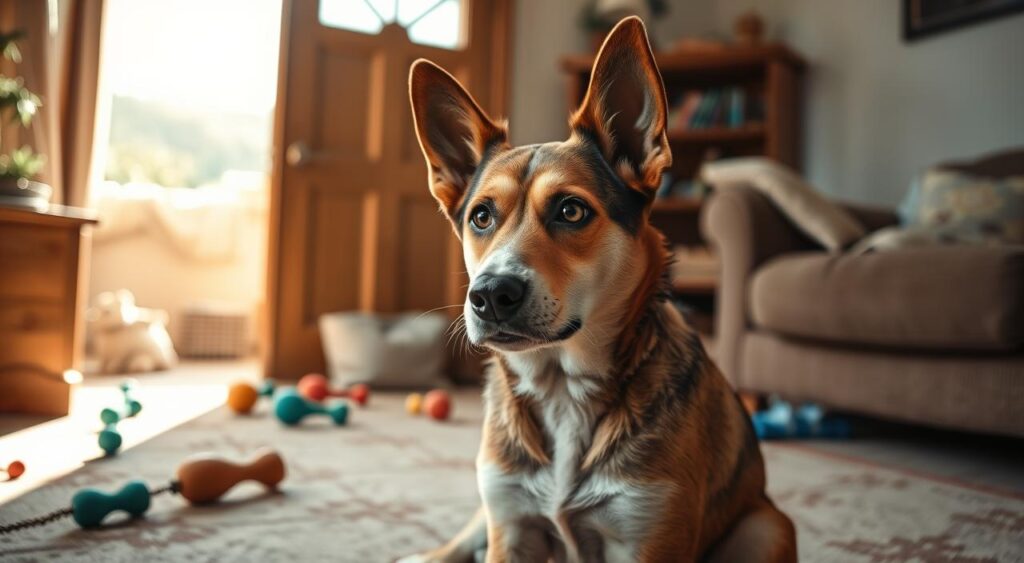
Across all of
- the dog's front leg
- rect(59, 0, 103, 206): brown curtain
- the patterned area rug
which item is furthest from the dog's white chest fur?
rect(59, 0, 103, 206): brown curtain

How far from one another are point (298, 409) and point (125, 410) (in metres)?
0.60

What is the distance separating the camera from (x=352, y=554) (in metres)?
1.42

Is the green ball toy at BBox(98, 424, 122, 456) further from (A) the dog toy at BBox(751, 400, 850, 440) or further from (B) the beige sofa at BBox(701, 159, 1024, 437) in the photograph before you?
(B) the beige sofa at BBox(701, 159, 1024, 437)

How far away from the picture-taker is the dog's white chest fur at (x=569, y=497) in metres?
1.05

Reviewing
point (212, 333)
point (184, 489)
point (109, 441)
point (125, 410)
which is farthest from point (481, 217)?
point (212, 333)

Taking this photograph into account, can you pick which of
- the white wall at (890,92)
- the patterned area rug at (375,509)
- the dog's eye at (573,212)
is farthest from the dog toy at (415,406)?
the white wall at (890,92)

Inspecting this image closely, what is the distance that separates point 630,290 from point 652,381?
0.14 meters

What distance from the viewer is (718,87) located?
5109 millimetres

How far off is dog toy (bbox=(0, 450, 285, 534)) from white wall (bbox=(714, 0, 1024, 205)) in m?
3.93

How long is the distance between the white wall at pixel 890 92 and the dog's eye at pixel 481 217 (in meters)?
3.69

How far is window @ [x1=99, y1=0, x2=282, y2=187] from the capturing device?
6395 millimetres

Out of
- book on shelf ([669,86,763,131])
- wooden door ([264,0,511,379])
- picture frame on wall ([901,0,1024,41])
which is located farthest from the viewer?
book on shelf ([669,86,763,131])

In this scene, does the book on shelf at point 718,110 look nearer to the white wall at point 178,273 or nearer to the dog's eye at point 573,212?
the white wall at point 178,273

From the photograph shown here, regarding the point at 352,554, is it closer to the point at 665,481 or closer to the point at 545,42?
the point at 665,481
